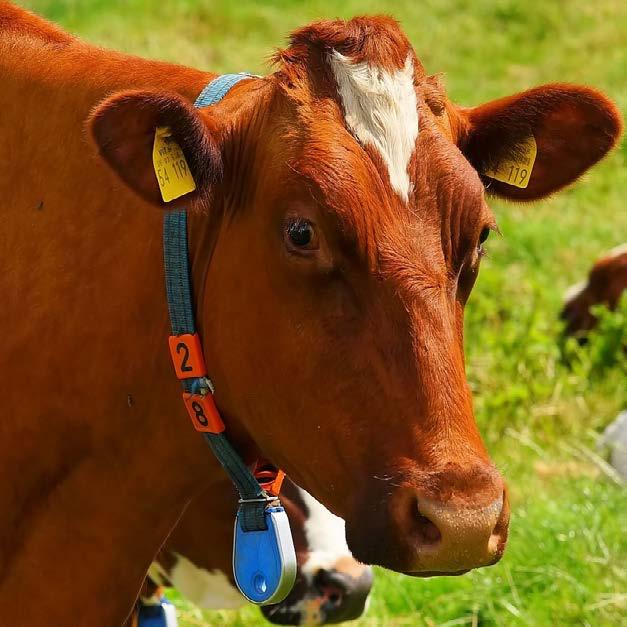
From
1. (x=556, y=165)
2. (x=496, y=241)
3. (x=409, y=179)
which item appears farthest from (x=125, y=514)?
(x=496, y=241)

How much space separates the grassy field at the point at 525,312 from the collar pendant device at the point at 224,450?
1053 millimetres

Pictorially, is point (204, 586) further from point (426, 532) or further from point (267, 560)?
point (426, 532)

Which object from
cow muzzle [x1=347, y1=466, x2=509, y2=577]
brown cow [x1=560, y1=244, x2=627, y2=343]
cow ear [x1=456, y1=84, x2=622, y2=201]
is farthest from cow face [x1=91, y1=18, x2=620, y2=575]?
brown cow [x1=560, y1=244, x2=627, y2=343]

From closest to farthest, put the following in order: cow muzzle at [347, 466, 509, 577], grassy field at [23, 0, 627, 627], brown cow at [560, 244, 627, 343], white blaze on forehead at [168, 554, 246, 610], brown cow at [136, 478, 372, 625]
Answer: cow muzzle at [347, 466, 509, 577] → brown cow at [136, 478, 372, 625] → white blaze on forehead at [168, 554, 246, 610] → grassy field at [23, 0, 627, 627] → brown cow at [560, 244, 627, 343]

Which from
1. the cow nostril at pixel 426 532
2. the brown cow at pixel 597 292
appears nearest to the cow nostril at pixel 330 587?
the cow nostril at pixel 426 532

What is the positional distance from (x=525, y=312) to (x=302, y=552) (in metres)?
3.53

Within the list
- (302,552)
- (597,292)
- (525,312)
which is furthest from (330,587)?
(597,292)

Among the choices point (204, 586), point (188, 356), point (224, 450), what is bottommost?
point (204, 586)

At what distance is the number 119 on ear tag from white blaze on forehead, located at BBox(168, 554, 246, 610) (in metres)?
0.95

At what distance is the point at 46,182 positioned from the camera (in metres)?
3.07

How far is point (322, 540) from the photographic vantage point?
3762mm

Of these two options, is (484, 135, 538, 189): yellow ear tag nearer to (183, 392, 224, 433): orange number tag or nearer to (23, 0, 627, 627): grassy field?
(23, 0, 627, 627): grassy field

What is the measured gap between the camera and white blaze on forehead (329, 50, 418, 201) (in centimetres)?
255

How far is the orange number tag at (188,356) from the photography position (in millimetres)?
2787
